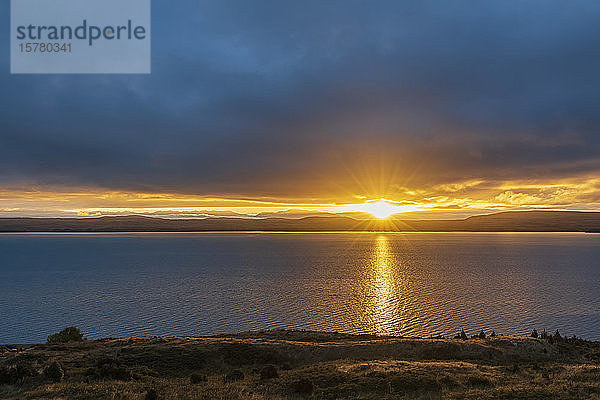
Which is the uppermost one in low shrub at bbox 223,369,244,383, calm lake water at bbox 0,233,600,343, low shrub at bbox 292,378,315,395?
low shrub at bbox 292,378,315,395

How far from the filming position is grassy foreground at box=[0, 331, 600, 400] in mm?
26266

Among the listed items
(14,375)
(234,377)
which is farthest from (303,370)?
(14,375)

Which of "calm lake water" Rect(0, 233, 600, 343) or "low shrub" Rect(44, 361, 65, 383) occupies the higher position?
"low shrub" Rect(44, 361, 65, 383)

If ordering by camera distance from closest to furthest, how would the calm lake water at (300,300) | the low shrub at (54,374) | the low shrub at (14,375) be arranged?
1. the low shrub at (14,375)
2. the low shrub at (54,374)
3. the calm lake water at (300,300)

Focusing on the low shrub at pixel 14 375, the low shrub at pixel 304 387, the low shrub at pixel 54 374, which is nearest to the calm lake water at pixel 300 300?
the low shrub at pixel 14 375

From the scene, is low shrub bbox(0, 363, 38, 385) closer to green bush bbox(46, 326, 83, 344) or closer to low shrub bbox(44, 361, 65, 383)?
low shrub bbox(44, 361, 65, 383)

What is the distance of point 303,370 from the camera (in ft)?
111

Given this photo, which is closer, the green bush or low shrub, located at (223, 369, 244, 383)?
low shrub, located at (223, 369, 244, 383)

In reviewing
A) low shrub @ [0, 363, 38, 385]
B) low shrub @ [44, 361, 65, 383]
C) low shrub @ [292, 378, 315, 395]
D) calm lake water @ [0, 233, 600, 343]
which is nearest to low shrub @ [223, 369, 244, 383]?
low shrub @ [292, 378, 315, 395]

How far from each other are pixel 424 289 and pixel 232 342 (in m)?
79.2

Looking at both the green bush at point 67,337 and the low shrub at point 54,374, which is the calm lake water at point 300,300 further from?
the low shrub at point 54,374

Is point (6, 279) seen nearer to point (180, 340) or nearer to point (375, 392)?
point (180, 340)

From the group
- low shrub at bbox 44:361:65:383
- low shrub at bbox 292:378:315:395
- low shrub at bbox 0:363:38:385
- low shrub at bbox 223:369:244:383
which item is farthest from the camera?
low shrub at bbox 223:369:244:383

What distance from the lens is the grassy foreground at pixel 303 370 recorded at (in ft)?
86.2
